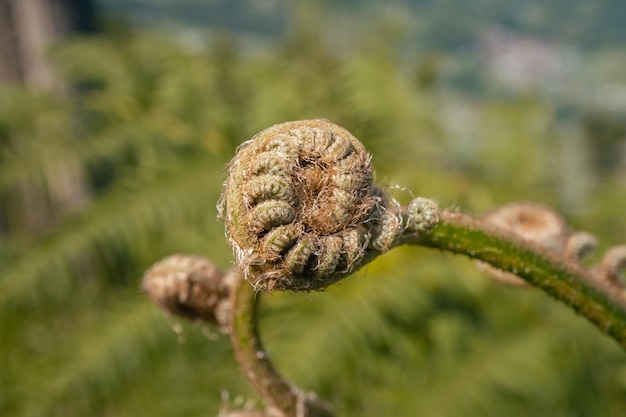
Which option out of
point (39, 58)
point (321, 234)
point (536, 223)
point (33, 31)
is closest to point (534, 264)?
point (321, 234)

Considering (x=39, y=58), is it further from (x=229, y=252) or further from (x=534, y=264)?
(x=534, y=264)

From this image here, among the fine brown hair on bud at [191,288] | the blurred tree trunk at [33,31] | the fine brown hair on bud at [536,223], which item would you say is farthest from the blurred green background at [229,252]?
the fine brown hair on bud at [191,288]

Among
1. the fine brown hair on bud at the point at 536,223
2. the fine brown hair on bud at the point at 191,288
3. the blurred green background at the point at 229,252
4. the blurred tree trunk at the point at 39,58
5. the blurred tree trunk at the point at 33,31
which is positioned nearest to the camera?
the fine brown hair on bud at the point at 191,288

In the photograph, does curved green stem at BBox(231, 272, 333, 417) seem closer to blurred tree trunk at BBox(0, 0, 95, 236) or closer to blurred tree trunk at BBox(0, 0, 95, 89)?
blurred tree trunk at BBox(0, 0, 95, 236)

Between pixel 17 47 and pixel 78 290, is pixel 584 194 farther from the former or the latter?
pixel 17 47

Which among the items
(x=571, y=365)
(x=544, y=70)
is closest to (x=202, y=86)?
(x=571, y=365)

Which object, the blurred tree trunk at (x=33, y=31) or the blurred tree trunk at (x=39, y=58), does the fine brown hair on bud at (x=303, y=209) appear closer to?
the blurred tree trunk at (x=39, y=58)
